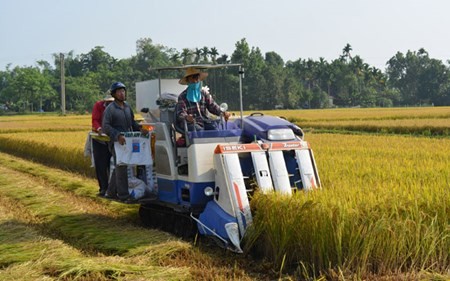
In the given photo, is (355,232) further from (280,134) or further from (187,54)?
(187,54)

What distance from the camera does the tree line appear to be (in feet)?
274

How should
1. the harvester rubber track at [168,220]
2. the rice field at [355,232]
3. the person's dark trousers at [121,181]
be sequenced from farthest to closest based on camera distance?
1. the person's dark trousers at [121,181]
2. the harvester rubber track at [168,220]
3. the rice field at [355,232]

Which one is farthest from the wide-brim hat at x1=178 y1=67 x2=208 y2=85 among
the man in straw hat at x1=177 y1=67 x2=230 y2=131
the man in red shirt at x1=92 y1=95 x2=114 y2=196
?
the man in red shirt at x1=92 y1=95 x2=114 y2=196

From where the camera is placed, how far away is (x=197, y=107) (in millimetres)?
8125

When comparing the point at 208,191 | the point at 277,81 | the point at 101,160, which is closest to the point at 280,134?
the point at 208,191

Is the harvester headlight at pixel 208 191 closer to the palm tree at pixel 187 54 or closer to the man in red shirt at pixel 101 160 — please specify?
the man in red shirt at pixel 101 160

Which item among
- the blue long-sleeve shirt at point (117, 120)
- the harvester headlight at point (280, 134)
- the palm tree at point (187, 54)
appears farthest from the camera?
the palm tree at point (187, 54)

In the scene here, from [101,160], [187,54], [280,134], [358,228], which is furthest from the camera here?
[187,54]

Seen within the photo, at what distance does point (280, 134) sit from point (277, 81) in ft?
242

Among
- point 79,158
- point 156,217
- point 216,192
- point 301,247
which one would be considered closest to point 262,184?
point 216,192

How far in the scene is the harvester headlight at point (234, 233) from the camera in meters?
6.68

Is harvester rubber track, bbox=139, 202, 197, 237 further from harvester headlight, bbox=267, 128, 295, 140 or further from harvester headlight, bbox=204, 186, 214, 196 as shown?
harvester headlight, bbox=267, 128, 295, 140

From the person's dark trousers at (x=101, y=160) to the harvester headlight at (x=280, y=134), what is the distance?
3.14 meters

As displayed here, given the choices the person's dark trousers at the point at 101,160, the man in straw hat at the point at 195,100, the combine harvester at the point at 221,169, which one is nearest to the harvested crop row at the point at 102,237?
the combine harvester at the point at 221,169
